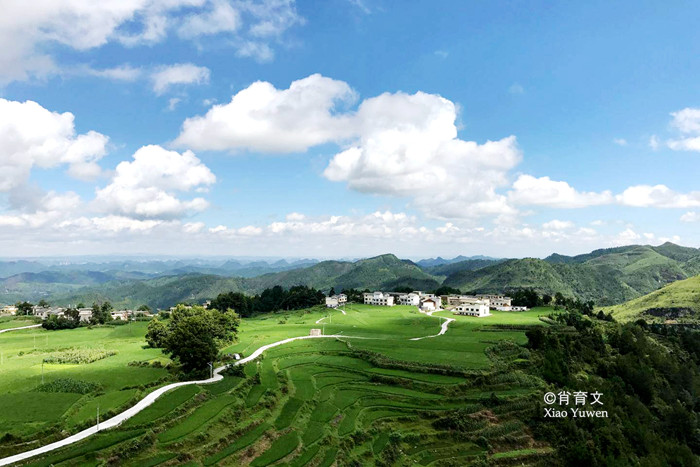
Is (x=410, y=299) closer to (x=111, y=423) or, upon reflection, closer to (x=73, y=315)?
(x=73, y=315)

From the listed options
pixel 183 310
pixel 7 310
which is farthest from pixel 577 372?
pixel 7 310

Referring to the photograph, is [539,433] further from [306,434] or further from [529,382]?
[306,434]

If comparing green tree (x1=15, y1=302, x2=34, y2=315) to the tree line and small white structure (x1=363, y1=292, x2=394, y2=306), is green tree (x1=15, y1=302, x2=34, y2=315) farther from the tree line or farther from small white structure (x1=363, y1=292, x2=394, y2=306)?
small white structure (x1=363, y1=292, x2=394, y2=306)

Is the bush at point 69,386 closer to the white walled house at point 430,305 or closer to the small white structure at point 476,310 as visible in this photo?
the small white structure at point 476,310

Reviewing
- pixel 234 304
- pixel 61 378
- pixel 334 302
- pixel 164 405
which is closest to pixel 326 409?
pixel 164 405

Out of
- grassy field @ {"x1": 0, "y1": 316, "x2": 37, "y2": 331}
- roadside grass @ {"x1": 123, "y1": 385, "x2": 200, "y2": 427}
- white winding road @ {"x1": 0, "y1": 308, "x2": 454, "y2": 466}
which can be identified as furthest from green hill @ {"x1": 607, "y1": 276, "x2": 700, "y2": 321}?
grassy field @ {"x1": 0, "y1": 316, "x2": 37, "y2": 331}

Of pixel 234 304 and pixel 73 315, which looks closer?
pixel 73 315

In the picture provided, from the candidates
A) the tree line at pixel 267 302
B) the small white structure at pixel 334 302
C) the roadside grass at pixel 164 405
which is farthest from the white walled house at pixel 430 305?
the roadside grass at pixel 164 405
